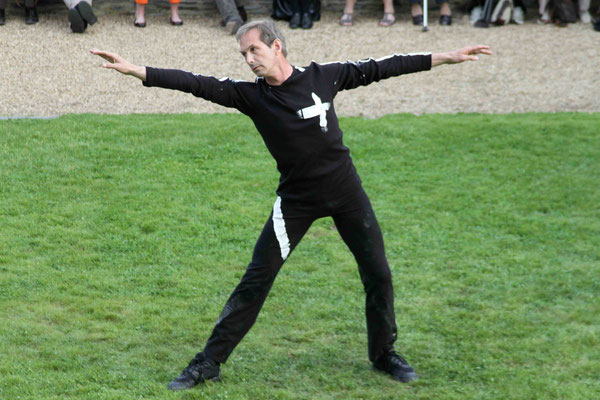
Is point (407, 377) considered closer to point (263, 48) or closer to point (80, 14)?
point (263, 48)

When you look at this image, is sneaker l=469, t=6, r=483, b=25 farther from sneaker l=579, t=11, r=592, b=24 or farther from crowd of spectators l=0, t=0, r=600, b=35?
sneaker l=579, t=11, r=592, b=24

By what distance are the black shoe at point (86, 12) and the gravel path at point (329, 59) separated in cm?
26

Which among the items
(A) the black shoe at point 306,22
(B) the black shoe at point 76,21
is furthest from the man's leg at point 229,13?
(B) the black shoe at point 76,21

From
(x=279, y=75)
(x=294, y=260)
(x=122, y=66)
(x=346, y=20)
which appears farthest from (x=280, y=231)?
(x=346, y=20)

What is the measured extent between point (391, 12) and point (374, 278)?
973cm

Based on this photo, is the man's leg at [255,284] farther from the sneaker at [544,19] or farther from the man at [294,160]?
the sneaker at [544,19]

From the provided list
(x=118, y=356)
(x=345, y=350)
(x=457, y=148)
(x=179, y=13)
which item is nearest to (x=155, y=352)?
(x=118, y=356)

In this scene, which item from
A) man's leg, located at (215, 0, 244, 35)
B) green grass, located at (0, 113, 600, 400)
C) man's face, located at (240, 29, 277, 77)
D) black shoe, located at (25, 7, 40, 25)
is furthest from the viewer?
man's leg, located at (215, 0, 244, 35)

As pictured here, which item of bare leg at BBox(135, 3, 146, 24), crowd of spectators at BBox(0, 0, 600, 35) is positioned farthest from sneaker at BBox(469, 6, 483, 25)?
bare leg at BBox(135, 3, 146, 24)

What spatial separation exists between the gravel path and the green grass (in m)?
0.86

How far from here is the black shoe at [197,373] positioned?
4.92m

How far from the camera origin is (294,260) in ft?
23.1

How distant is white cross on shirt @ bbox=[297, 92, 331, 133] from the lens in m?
4.71

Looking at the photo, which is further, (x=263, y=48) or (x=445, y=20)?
(x=445, y=20)
